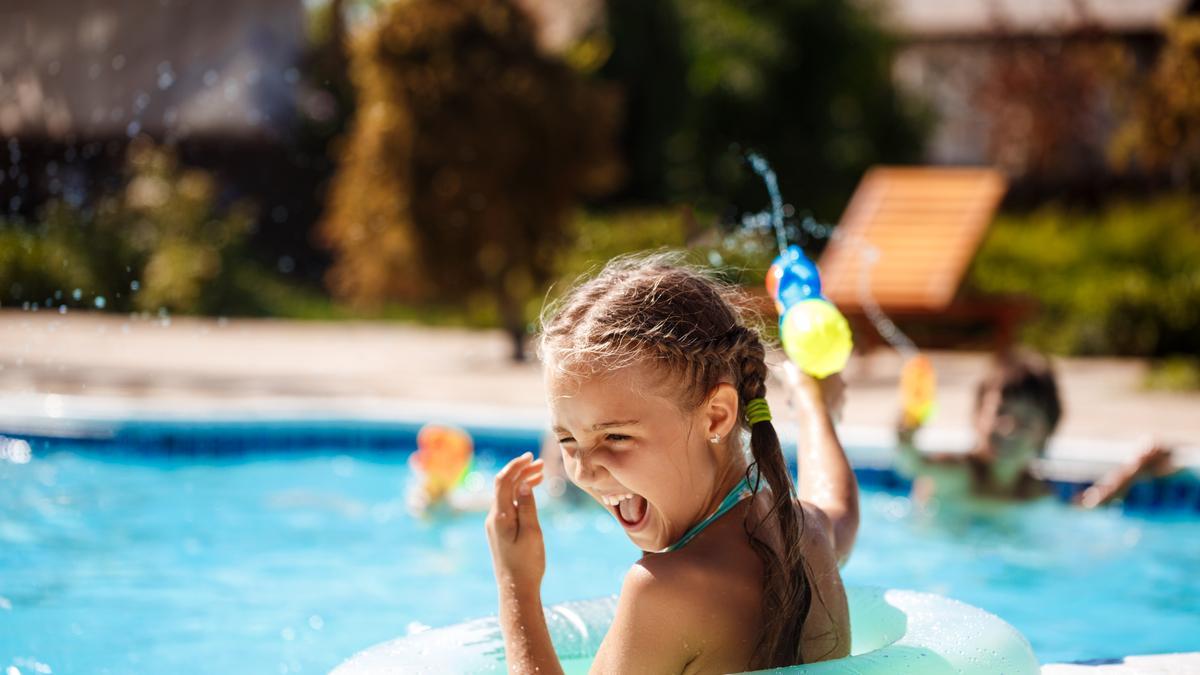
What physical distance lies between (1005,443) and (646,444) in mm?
3621

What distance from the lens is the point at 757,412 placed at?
2.18 metres

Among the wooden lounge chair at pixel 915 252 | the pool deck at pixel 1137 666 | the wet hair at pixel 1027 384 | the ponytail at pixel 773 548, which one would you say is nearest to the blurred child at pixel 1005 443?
the wet hair at pixel 1027 384

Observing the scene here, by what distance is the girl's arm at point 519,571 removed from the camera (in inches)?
85.6

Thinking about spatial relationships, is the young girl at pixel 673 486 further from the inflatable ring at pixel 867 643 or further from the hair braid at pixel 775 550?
the inflatable ring at pixel 867 643

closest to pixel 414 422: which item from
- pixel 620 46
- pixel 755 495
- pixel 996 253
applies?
pixel 755 495

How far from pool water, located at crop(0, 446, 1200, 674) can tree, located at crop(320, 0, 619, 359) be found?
4531mm

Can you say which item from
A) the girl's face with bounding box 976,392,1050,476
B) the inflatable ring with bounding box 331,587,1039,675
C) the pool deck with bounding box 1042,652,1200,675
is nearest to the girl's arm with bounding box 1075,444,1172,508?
the girl's face with bounding box 976,392,1050,476

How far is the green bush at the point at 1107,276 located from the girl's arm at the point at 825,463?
9.29m

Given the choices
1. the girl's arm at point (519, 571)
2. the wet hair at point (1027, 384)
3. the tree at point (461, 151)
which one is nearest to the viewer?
the girl's arm at point (519, 571)

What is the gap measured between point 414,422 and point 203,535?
205 centimetres

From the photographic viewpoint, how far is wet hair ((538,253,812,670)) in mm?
2090

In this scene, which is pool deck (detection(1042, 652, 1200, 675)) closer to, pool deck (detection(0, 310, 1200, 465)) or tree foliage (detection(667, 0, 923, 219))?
pool deck (detection(0, 310, 1200, 465))

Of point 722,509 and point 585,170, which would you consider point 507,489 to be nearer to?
point 722,509

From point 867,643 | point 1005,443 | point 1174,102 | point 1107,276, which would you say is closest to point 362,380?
point 1005,443
